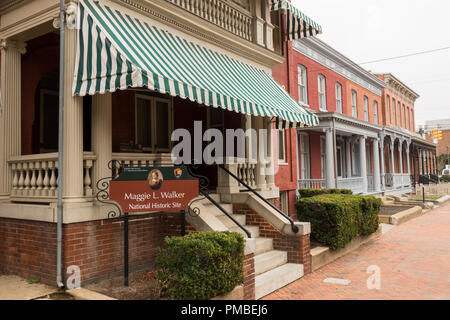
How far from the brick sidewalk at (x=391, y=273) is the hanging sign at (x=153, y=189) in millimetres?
2473

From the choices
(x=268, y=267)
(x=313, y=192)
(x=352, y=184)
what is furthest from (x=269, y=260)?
(x=352, y=184)

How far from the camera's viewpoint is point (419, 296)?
654 cm

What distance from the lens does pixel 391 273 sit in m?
8.09

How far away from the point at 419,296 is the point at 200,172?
646 centimetres

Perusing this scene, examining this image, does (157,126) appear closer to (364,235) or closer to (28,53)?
(28,53)

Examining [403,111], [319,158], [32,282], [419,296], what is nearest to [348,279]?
[419,296]

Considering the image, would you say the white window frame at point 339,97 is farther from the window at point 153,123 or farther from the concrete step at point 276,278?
the concrete step at point 276,278

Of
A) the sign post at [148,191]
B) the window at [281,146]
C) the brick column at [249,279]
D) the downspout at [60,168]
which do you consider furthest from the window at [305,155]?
the downspout at [60,168]

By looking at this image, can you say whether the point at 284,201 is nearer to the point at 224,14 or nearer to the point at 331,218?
the point at 331,218

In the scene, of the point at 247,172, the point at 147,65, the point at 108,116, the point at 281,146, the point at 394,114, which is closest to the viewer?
the point at 147,65

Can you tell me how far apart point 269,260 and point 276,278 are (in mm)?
641

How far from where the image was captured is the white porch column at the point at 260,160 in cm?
1057

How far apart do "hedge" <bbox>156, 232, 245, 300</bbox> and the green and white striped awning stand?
2315 millimetres

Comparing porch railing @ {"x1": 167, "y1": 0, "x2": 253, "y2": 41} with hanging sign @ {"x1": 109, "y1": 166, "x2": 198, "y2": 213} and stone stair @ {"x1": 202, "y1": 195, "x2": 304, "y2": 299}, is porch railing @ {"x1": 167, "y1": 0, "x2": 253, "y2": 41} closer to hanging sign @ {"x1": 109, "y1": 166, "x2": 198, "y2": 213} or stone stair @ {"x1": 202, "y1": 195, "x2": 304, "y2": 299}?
hanging sign @ {"x1": 109, "y1": 166, "x2": 198, "y2": 213}
